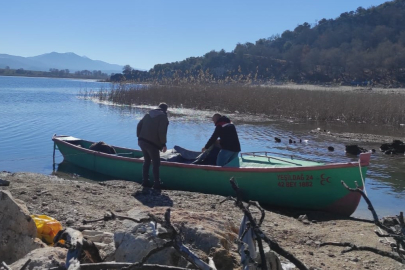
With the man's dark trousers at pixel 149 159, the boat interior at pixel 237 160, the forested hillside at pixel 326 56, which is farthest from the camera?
the forested hillside at pixel 326 56

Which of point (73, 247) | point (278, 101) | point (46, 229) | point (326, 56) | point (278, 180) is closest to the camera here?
point (73, 247)

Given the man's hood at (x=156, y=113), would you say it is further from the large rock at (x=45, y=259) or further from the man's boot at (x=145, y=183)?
the large rock at (x=45, y=259)

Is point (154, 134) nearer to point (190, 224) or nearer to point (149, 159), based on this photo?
point (149, 159)

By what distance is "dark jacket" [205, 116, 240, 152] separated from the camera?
942 centimetres

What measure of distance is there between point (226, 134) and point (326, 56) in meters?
65.2

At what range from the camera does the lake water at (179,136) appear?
12441mm

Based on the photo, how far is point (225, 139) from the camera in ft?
31.3

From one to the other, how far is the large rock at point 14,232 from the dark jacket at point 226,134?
577 centimetres

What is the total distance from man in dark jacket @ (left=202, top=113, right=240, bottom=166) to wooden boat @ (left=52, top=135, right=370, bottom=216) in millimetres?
179

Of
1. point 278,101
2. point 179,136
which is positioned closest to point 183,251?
point 179,136

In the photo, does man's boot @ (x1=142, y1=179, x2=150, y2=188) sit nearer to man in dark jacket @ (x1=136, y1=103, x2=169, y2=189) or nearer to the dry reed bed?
man in dark jacket @ (x1=136, y1=103, x2=169, y2=189)

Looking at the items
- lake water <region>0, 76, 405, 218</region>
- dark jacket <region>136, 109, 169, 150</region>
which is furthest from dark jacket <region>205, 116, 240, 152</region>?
lake water <region>0, 76, 405, 218</region>

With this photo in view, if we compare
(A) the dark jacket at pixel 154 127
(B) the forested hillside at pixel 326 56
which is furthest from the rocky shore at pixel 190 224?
(B) the forested hillside at pixel 326 56

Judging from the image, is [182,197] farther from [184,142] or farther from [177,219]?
[184,142]
